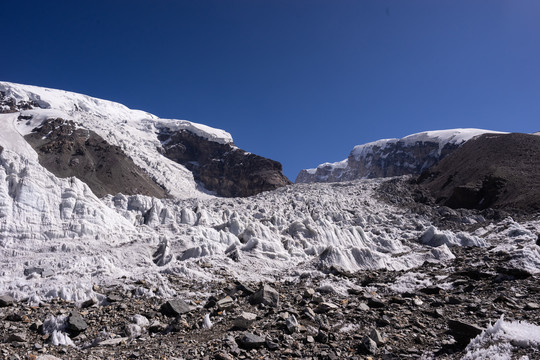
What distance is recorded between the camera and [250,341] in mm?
6738

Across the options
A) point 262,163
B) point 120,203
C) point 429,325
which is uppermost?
point 262,163

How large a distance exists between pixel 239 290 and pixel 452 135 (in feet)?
418

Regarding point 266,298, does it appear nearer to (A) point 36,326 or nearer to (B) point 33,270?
(A) point 36,326

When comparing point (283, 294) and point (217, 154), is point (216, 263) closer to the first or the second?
point (283, 294)

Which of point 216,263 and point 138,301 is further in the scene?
point 216,263

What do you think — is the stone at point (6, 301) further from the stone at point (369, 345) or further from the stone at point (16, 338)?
the stone at point (369, 345)

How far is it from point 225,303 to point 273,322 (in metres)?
1.98

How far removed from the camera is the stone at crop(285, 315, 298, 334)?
7464 millimetres

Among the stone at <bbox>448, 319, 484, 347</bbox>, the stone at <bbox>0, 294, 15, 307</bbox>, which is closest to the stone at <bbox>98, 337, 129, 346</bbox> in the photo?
the stone at <bbox>0, 294, 15, 307</bbox>

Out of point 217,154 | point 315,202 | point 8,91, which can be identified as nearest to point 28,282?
point 315,202

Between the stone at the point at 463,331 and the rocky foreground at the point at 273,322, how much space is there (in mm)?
18

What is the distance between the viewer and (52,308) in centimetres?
867

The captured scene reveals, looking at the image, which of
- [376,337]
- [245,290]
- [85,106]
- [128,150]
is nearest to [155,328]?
[245,290]

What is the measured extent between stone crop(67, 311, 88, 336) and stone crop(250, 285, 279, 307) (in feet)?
14.3
